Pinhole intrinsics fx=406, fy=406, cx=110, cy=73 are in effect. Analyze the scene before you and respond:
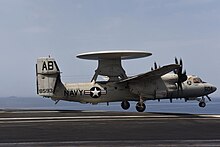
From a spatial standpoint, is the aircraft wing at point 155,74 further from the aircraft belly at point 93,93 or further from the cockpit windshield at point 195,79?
the cockpit windshield at point 195,79

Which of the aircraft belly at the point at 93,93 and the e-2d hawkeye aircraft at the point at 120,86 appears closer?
the e-2d hawkeye aircraft at the point at 120,86

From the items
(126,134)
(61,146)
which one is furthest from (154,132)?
(61,146)

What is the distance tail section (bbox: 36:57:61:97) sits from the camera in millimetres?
39250

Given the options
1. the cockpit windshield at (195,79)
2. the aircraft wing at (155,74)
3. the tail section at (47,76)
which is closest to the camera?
the aircraft wing at (155,74)

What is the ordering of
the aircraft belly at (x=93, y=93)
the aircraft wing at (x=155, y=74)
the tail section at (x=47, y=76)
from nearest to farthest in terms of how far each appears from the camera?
1. the aircraft wing at (x=155, y=74)
2. the tail section at (x=47, y=76)
3. the aircraft belly at (x=93, y=93)

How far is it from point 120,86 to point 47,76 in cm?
732

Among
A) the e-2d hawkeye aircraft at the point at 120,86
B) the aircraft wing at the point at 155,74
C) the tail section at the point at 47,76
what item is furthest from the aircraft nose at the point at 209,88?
the tail section at the point at 47,76

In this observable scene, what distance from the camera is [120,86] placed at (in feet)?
134

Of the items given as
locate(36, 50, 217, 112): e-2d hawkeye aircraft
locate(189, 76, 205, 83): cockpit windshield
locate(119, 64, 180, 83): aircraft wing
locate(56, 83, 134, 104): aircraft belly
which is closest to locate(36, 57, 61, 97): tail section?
locate(36, 50, 217, 112): e-2d hawkeye aircraft

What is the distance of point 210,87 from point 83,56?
13448 mm

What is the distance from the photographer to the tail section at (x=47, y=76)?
3925cm

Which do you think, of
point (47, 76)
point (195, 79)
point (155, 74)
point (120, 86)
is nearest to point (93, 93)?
point (120, 86)

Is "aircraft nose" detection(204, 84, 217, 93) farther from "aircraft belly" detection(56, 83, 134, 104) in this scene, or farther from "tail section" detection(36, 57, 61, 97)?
"tail section" detection(36, 57, 61, 97)

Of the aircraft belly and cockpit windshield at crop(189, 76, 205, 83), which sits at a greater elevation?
cockpit windshield at crop(189, 76, 205, 83)
